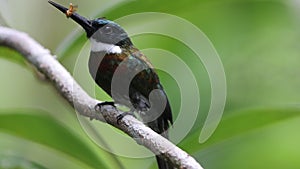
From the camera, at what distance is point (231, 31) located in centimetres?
149

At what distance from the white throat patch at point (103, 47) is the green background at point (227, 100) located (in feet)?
0.12

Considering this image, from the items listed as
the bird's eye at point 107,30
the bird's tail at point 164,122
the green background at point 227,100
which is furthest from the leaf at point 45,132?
the bird's eye at point 107,30

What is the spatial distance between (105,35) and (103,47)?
0.03m

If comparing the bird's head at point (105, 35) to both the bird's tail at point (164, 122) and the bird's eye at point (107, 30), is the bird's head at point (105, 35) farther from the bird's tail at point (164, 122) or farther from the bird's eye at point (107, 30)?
the bird's tail at point (164, 122)

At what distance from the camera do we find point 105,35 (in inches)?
49.9

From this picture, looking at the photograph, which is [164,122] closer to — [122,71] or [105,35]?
[122,71]

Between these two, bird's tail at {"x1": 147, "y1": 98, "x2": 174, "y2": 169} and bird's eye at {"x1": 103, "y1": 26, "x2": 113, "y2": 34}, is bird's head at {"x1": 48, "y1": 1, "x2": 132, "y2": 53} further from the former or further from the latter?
bird's tail at {"x1": 147, "y1": 98, "x2": 174, "y2": 169}

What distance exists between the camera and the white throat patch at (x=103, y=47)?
1.25 metres

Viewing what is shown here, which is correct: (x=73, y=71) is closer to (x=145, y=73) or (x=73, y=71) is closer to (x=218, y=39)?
(x=145, y=73)

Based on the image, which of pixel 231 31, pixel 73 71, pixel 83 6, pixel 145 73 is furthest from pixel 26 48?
pixel 83 6

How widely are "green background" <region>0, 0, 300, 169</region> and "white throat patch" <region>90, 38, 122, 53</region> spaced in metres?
0.04

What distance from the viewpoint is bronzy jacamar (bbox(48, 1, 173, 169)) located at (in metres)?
1.16

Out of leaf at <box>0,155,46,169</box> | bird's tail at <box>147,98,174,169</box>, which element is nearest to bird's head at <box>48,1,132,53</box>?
bird's tail at <box>147,98,174,169</box>

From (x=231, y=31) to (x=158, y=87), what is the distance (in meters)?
0.43
